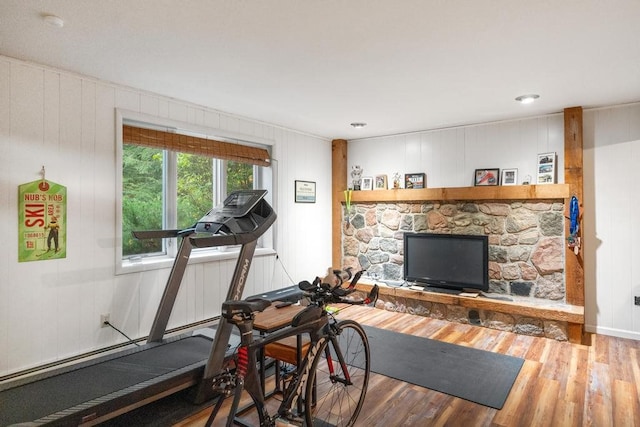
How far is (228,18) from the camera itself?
6.98ft

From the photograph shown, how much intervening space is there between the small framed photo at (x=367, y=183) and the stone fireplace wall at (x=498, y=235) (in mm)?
258

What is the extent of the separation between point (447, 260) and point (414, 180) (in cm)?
119

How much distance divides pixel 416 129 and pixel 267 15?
3411mm

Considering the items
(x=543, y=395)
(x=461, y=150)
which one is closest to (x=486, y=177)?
(x=461, y=150)

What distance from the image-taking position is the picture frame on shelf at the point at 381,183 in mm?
5465

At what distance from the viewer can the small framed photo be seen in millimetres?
5629

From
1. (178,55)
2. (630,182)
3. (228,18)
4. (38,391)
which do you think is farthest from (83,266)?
(630,182)

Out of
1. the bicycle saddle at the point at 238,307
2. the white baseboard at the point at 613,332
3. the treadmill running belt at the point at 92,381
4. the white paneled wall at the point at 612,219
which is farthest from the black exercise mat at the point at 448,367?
the bicycle saddle at the point at 238,307

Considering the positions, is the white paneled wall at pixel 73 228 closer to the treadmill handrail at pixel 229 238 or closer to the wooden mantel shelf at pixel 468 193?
the treadmill handrail at pixel 229 238

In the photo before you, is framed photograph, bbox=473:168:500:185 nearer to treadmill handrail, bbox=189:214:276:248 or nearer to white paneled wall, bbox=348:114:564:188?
white paneled wall, bbox=348:114:564:188

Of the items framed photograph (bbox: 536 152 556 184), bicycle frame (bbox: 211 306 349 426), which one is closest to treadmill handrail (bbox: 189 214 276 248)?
bicycle frame (bbox: 211 306 349 426)

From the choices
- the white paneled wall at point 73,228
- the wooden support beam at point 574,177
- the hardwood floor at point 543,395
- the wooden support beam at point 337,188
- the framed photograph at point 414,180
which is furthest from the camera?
the wooden support beam at point 337,188

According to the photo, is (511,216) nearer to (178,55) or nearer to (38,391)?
(178,55)

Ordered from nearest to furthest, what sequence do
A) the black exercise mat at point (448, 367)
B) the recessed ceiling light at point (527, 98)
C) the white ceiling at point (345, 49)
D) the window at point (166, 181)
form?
1. the white ceiling at point (345, 49)
2. the black exercise mat at point (448, 367)
3. the window at point (166, 181)
4. the recessed ceiling light at point (527, 98)
